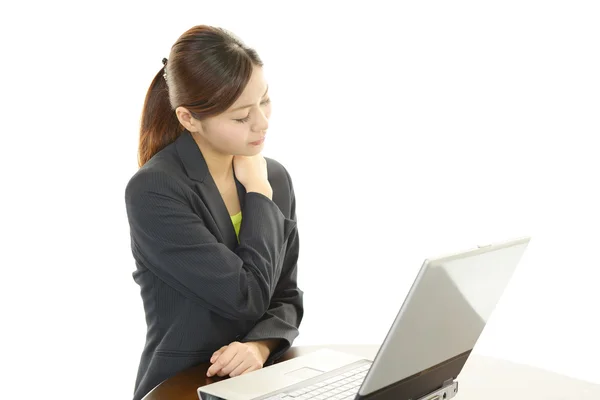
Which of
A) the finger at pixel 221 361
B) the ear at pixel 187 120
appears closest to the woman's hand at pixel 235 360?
the finger at pixel 221 361

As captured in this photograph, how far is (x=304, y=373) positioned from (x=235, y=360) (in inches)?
6.5

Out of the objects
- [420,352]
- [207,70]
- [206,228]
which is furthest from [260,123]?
[420,352]

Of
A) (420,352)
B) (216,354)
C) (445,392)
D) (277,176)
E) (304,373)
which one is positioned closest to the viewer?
(420,352)

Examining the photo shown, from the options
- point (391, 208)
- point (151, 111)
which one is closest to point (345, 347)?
point (151, 111)

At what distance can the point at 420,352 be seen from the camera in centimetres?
130

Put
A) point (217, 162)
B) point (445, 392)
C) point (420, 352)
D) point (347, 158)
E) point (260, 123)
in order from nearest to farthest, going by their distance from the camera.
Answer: point (420, 352) < point (445, 392) < point (260, 123) < point (217, 162) < point (347, 158)

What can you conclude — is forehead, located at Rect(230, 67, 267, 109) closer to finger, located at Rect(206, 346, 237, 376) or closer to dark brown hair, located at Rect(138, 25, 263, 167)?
dark brown hair, located at Rect(138, 25, 263, 167)

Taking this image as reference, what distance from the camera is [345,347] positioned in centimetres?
195

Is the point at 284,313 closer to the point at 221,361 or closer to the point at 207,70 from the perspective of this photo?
the point at 221,361

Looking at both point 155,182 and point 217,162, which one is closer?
point 155,182

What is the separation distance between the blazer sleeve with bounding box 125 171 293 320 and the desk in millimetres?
164

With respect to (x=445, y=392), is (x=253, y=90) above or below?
above

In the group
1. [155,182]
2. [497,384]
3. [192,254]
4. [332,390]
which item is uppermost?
[155,182]

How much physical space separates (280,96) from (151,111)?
169 centimetres
